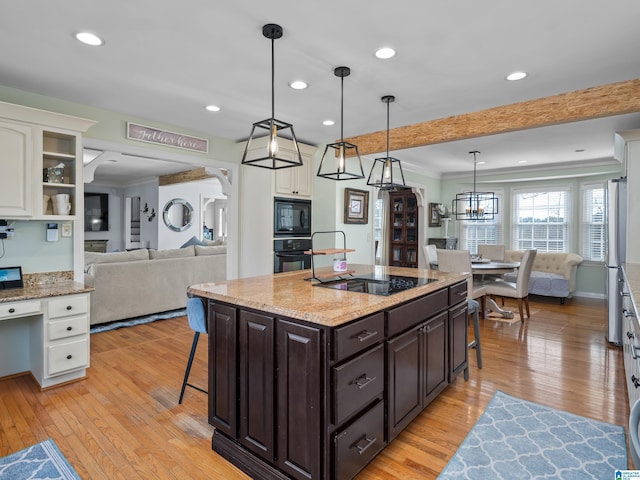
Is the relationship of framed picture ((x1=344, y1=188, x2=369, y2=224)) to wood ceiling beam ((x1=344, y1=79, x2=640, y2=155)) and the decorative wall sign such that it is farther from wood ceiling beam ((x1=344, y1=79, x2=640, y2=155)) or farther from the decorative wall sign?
the decorative wall sign

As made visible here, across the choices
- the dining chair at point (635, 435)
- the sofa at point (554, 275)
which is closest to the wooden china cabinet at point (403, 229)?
the sofa at point (554, 275)

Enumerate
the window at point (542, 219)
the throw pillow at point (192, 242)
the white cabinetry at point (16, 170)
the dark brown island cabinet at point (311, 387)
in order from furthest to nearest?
the throw pillow at point (192, 242)
the window at point (542, 219)
the white cabinetry at point (16, 170)
the dark brown island cabinet at point (311, 387)

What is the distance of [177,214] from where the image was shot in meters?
9.09

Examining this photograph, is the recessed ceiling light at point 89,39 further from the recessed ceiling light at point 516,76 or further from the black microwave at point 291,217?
the recessed ceiling light at point 516,76

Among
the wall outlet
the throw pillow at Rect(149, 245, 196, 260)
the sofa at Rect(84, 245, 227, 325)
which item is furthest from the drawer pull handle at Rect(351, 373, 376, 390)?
the throw pillow at Rect(149, 245, 196, 260)

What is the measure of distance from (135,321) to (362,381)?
404 centimetres

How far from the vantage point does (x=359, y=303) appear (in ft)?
6.21

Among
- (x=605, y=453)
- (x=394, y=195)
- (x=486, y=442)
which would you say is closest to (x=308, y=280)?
(x=486, y=442)

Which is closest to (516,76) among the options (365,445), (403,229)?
(365,445)

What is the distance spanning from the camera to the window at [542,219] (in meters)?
6.93

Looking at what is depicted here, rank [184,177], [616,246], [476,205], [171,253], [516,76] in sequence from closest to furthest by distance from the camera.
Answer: [516,76] < [616,246] < [171,253] < [476,205] < [184,177]

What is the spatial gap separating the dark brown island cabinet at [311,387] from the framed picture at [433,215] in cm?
569

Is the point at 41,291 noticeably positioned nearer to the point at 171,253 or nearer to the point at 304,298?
the point at 304,298

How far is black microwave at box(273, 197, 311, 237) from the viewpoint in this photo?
4.41 m
